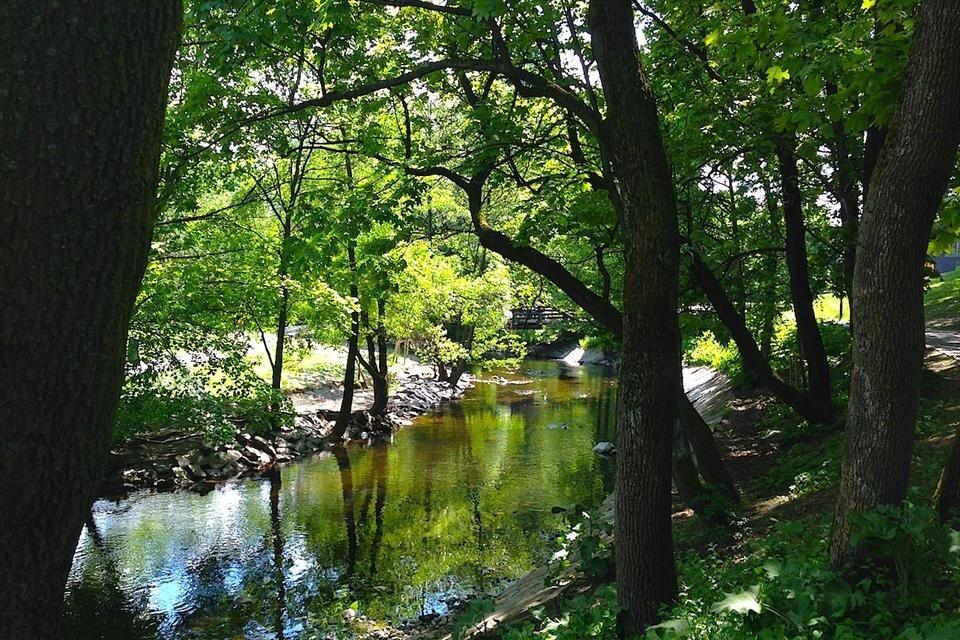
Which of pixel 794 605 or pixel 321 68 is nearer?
pixel 794 605

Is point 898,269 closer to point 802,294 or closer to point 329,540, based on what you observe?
point 802,294

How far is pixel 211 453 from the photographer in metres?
16.4

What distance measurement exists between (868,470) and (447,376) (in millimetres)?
26123

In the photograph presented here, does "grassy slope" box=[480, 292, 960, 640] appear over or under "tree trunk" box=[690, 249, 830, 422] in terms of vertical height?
under

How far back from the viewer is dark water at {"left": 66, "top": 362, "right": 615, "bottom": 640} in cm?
930

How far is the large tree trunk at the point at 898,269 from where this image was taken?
4.02m

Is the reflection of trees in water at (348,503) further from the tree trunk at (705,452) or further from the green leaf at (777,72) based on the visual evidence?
the green leaf at (777,72)

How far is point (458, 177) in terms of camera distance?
885cm

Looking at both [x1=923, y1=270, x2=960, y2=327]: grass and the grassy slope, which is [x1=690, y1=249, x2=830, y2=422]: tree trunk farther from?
[x1=923, y1=270, x2=960, y2=327]: grass

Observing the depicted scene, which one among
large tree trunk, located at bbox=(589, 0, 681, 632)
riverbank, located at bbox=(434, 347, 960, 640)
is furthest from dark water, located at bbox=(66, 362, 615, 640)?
large tree trunk, located at bbox=(589, 0, 681, 632)

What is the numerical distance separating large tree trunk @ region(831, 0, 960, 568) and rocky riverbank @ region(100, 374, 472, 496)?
12596mm

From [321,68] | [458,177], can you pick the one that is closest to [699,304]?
[458,177]

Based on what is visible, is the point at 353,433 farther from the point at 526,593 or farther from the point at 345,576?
the point at 526,593

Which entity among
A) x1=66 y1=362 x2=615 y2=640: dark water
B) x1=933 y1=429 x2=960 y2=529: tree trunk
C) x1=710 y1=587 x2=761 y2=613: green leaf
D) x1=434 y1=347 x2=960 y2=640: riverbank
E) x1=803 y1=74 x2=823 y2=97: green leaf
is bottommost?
x1=66 y1=362 x2=615 y2=640: dark water
